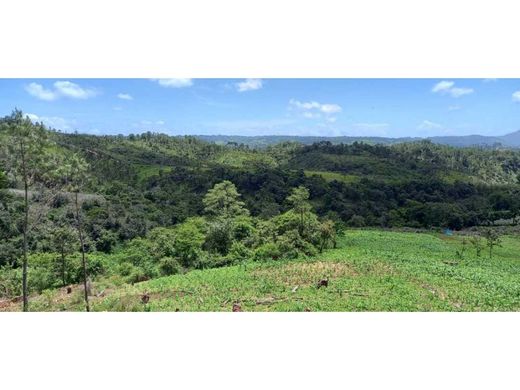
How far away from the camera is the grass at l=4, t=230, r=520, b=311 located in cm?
1439

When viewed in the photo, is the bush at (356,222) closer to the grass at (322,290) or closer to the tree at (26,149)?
the grass at (322,290)

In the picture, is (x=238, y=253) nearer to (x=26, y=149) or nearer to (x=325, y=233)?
(x=325, y=233)

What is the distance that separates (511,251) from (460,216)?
1845 cm

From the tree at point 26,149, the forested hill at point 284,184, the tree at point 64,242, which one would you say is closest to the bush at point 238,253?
the tree at point 64,242

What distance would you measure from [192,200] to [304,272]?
112 feet

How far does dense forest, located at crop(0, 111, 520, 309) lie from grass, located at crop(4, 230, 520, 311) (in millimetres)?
2102

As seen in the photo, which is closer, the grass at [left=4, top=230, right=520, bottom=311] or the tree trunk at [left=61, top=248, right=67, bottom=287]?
the grass at [left=4, top=230, right=520, bottom=311]

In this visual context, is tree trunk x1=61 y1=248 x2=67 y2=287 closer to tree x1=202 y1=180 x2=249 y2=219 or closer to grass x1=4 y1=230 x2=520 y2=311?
grass x1=4 y1=230 x2=520 y2=311

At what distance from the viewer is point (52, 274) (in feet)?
73.2

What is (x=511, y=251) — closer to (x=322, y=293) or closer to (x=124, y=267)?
(x=322, y=293)

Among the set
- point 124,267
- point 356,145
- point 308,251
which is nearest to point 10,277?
point 124,267

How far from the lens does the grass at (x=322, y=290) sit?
1439 centimetres

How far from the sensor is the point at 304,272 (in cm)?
1970

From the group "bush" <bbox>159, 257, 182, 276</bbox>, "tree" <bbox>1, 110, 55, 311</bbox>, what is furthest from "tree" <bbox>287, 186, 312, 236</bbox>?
"tree" <bbox>1, 110, 55, 311</bbox>
